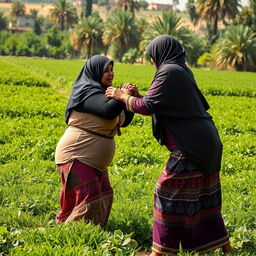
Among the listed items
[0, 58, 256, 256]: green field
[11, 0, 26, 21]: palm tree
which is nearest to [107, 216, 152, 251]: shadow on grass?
[0, 58, 256, 256]: green field

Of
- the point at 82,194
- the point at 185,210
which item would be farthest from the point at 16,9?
the point at 185,210

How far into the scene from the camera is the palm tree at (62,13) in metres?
83.7

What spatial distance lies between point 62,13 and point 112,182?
82538mm

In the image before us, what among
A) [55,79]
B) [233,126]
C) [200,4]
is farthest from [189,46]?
[233,126]

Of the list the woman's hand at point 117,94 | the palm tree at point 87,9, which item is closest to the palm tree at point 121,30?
the palm tree at point 87,9

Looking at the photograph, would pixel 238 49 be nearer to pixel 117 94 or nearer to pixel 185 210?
pixel 117 94

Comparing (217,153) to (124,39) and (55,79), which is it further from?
(124,39)

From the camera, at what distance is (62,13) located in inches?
3334

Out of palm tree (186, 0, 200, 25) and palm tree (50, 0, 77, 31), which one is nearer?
palm tree (50, 0, 77, 31)

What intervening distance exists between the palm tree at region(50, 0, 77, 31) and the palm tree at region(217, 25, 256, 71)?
4475 cm

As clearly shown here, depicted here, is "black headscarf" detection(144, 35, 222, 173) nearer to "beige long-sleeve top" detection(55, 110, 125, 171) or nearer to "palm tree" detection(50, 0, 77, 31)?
"beige long-sleeve top" detection(55, 110, 125, 171)

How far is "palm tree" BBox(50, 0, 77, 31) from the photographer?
83688 millimetres

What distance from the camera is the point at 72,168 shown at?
14.2 ft

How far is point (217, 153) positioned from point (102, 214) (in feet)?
4.22
